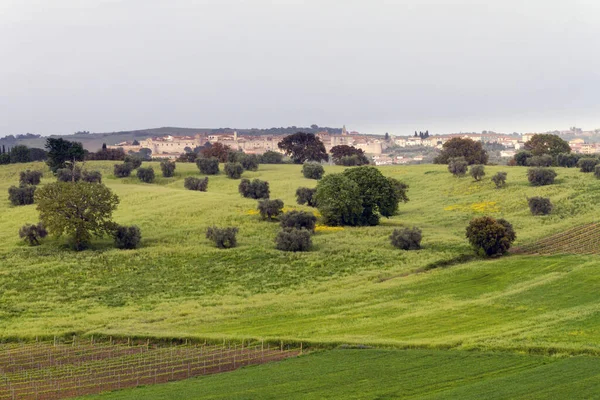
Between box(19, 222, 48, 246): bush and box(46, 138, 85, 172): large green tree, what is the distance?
206 feet

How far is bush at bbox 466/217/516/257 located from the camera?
88.5 m

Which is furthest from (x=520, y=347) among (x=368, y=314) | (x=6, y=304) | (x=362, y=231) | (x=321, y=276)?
(x=362, y=231)

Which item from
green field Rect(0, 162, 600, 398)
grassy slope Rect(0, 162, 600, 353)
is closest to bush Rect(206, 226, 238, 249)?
grassy slope Rect(0, 162, 600, 353)

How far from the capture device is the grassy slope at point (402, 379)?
1583 inches

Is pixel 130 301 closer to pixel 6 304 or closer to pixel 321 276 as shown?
pixel 6 304

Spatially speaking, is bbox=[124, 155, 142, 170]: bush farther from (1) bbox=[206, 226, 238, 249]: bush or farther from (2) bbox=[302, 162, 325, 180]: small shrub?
(1) bbox=[206, 226, 238, 249]: bush

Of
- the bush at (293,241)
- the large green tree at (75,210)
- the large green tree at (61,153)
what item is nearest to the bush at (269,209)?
the bush at (293,241)

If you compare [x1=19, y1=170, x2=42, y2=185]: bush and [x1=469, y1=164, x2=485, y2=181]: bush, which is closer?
[x1=19, y1=170, x2=42, y2=185]: bush

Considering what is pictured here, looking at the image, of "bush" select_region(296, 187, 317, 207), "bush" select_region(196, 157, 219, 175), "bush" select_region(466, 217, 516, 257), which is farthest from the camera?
"bush" select_region(196, 157, 219, 175)

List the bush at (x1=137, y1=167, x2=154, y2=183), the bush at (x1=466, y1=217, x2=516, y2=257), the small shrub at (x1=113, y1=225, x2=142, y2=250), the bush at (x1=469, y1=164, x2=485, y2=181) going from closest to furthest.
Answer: the bush at (x1=466, y1=217, x2=516, y2=257) → the small shrub at (x1=113, y1=225, x2=142, y2=250) → the bush at (x1=469, y1=164, x2=485, y2=181) → the bush at (x1=137, y1=167, x2=154, y2=183)

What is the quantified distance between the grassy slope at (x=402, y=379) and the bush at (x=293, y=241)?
4254 cm

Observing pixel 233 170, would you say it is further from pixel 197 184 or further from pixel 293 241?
pixel 293 241

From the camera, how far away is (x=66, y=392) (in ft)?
141

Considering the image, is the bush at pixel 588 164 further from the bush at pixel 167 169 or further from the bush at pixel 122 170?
the bush at pixel 122 170
